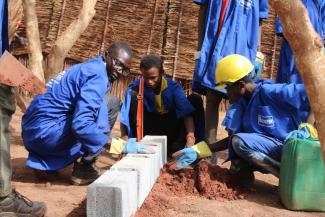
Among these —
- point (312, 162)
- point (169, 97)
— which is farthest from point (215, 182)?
point (169, 97)

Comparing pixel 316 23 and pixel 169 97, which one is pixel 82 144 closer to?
pixel 169 97

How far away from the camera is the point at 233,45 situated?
189 inches

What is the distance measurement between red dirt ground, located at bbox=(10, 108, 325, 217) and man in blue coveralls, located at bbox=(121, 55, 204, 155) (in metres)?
0.92

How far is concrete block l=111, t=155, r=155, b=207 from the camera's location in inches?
126

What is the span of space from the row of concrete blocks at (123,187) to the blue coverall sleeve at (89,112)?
28cm

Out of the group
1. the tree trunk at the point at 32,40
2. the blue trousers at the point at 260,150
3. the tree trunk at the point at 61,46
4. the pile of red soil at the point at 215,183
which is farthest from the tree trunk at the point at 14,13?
the blue trousers at the point at 260,150

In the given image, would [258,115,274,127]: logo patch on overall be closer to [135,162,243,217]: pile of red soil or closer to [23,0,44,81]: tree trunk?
[135,162,243,217]: pile of red soil

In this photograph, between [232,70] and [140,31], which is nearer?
[232,70]

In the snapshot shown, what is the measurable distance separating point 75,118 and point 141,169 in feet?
2.40

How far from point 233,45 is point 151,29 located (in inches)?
190

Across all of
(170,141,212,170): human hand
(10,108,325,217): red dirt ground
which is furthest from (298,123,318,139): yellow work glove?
(170,141,212,170): human hand

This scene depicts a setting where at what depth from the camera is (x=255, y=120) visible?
395 cm

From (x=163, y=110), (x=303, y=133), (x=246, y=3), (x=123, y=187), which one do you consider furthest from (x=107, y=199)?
(x=246, y=3)

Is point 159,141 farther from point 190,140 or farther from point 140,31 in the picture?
point 140,31
